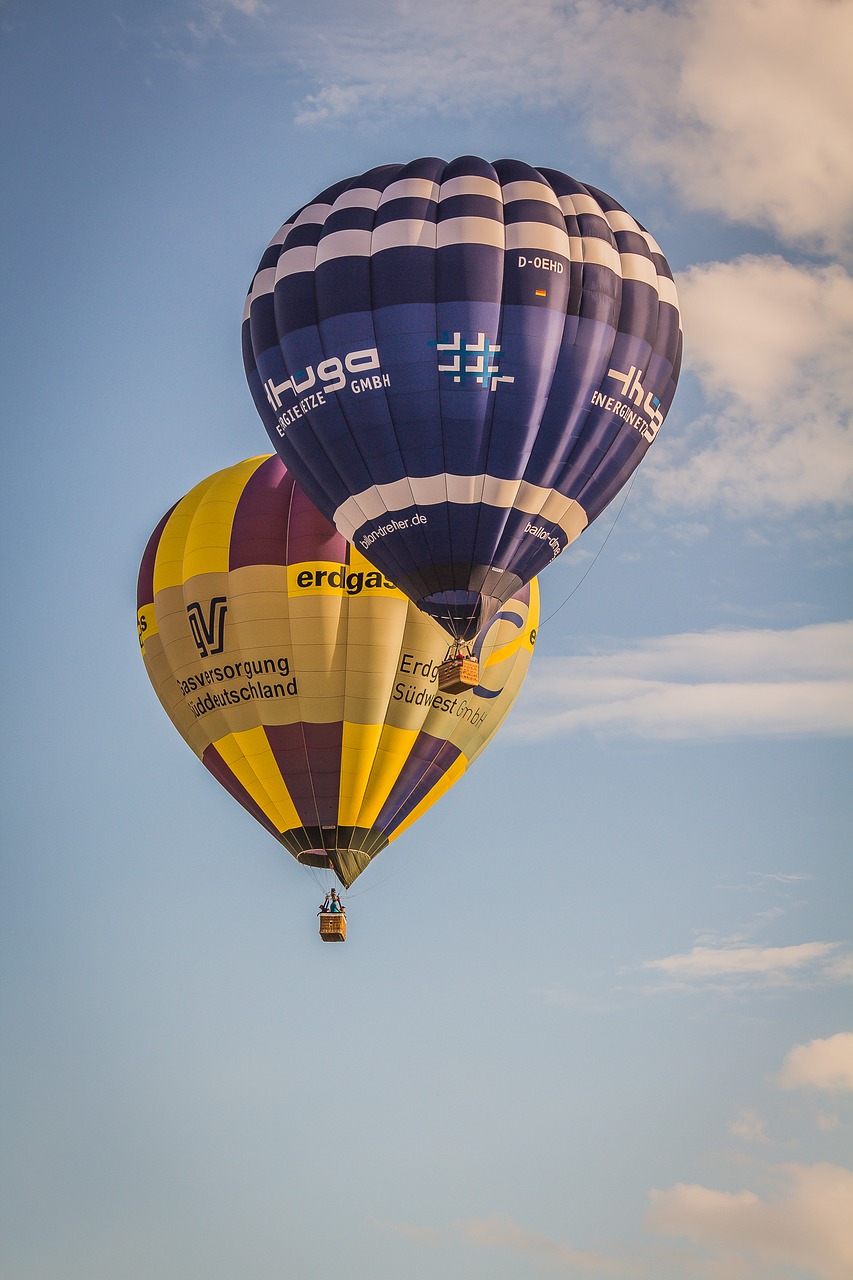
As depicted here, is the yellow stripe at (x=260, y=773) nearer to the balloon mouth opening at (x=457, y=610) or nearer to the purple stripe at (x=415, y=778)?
the purple stripe at (x=415, y=778)

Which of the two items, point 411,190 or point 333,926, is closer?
point 411,190

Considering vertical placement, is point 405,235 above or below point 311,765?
above

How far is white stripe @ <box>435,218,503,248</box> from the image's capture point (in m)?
26.3

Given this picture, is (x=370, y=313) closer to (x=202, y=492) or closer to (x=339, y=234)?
(x=339, y=234)

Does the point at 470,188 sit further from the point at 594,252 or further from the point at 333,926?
the point at 333,926

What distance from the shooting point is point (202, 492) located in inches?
1232

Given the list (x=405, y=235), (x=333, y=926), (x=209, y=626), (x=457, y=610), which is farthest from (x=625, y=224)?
(x=333, y=926)

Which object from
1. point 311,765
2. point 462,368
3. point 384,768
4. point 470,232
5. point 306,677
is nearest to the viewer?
point 462,368

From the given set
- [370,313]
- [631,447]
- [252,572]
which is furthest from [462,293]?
[252,572]

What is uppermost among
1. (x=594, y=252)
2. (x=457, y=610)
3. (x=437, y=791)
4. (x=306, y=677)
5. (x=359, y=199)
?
(x=359, y=199)

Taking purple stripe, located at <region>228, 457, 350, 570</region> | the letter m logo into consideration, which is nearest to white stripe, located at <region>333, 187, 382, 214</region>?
purple stripe, located at <region>228, 457, 350, 570</region>

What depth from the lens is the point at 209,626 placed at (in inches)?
1193

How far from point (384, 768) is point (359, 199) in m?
7.42

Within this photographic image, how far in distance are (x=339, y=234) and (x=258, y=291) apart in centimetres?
133
